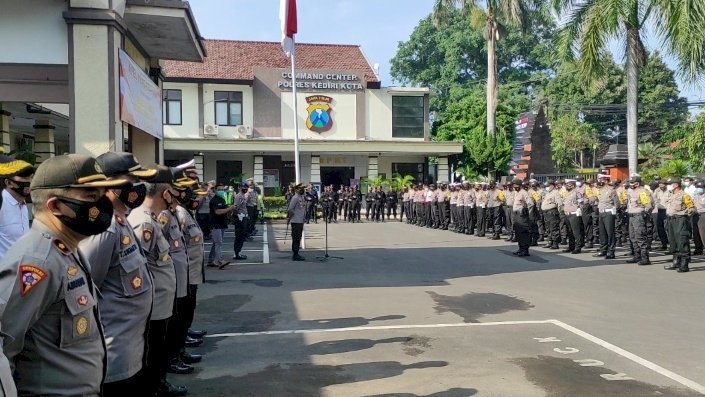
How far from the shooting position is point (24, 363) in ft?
7.94

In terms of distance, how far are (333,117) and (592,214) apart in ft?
65.5

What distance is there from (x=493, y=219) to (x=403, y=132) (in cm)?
1614

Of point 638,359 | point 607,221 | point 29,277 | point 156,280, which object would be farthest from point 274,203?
point 29,277

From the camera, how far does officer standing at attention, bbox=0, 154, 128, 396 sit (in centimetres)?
231

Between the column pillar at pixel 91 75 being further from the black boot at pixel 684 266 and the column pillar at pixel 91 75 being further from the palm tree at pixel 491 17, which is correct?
the palm tree at pixel 491 17

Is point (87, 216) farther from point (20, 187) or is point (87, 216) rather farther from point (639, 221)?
point (639, 221)

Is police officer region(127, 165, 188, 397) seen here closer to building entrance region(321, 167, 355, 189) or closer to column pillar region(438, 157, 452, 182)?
building entrance region(321, 167, 355, 189)

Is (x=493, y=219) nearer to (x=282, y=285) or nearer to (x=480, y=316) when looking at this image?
(x=282, y=285)

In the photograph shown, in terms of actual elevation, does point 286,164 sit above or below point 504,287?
above

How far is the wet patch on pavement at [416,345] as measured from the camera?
21.0 ft

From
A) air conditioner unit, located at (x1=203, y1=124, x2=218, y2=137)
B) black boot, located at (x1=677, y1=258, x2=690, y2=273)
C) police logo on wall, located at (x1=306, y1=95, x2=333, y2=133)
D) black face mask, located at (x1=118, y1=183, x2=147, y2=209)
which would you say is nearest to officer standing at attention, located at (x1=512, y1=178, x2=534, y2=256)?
black boot, located at (x1=677, y1=258, x2=690, y2=273)

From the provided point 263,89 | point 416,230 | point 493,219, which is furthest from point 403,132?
point 493,219

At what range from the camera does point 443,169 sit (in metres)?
36.2

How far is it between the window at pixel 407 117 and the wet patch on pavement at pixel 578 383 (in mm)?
29687
